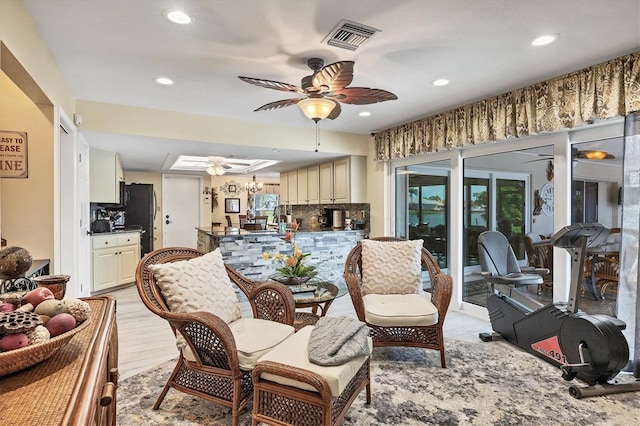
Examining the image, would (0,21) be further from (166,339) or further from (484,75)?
(484,75)

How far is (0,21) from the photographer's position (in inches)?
66.8

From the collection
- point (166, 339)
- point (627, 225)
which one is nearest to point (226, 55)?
point (166, 339)

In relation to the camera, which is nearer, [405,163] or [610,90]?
[610,90]

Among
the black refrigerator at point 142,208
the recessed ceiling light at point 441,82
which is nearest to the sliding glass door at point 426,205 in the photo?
→ the recessed ceiling light at point 441,82

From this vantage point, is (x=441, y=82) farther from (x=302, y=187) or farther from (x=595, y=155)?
(x=302, y=187)

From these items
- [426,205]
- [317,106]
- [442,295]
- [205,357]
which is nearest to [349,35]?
[317,106]

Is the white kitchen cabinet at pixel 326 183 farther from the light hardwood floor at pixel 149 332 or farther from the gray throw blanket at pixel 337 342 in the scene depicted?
the gray throw blanket at pixel 337 342

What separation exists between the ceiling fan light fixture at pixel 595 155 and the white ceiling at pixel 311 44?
756 millimetres

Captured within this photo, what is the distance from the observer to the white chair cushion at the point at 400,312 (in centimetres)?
265

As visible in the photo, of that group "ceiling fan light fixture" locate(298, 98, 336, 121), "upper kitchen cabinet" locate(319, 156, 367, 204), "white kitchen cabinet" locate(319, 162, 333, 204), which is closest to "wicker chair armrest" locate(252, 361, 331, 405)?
"ceiling fan light fixture" locate(298, 98, 336, 121)

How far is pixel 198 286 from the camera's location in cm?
215

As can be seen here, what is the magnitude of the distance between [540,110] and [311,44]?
2147mm

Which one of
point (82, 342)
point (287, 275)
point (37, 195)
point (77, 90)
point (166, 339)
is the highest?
point (77, 90)

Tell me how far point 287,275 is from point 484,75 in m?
2.40
